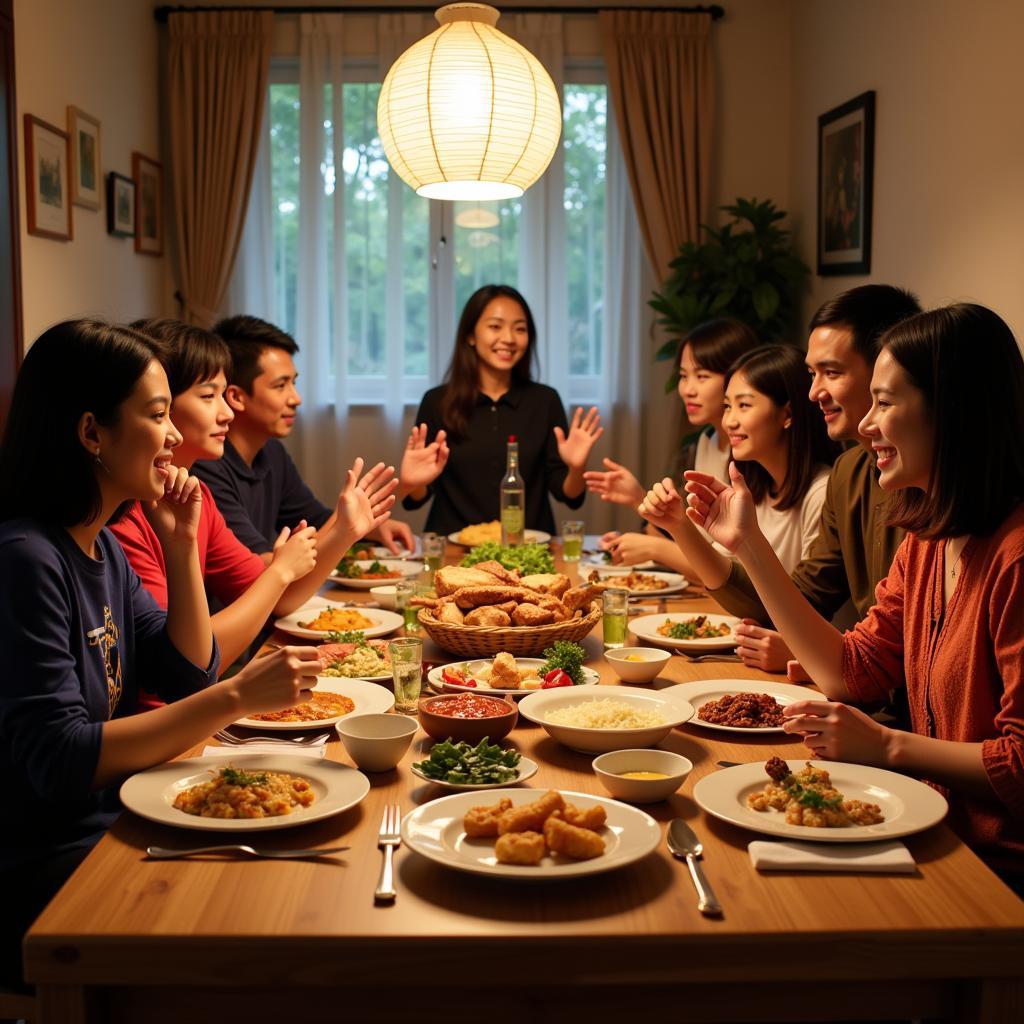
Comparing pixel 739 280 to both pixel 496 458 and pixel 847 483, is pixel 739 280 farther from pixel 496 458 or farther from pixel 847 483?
pixel 847 483

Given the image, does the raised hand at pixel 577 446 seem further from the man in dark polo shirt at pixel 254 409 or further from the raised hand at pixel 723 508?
the raised hand at pixel 723 508

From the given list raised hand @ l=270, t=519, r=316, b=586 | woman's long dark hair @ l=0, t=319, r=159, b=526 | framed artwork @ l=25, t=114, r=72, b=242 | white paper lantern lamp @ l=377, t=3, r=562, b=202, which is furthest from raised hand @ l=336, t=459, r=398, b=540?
framed artwork @ l=25, t=114, r=72, b=242

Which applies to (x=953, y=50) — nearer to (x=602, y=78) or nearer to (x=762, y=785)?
(x=602, y=78)

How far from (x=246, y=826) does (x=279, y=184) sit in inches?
198

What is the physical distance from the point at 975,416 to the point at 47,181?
3.76m

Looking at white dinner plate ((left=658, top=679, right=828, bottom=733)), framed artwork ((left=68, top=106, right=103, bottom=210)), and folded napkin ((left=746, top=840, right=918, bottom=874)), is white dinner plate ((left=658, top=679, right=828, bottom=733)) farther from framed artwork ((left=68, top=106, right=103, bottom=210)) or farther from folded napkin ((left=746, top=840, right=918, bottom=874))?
framed artwork ((left=68, top=106, right=103, bottom=210))

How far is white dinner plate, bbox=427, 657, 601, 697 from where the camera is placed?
1.93m

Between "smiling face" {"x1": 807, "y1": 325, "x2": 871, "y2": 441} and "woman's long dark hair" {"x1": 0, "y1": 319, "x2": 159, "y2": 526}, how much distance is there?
1.44m

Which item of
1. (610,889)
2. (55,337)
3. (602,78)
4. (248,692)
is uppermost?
(602,78)

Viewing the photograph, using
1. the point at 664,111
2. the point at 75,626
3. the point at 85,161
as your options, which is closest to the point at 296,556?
the point at 75,626

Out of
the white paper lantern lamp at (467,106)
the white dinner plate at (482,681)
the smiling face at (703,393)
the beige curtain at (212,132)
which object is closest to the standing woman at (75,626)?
the white dinner plate at (482,681)

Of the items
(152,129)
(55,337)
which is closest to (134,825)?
(55,337)

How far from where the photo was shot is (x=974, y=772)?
153cm

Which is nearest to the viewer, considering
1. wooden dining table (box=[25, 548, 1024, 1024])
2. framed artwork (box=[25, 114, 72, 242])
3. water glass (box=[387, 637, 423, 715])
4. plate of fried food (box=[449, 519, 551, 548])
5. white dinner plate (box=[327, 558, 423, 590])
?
wooden dining table (box=[25, 548, 1024, 1024])
